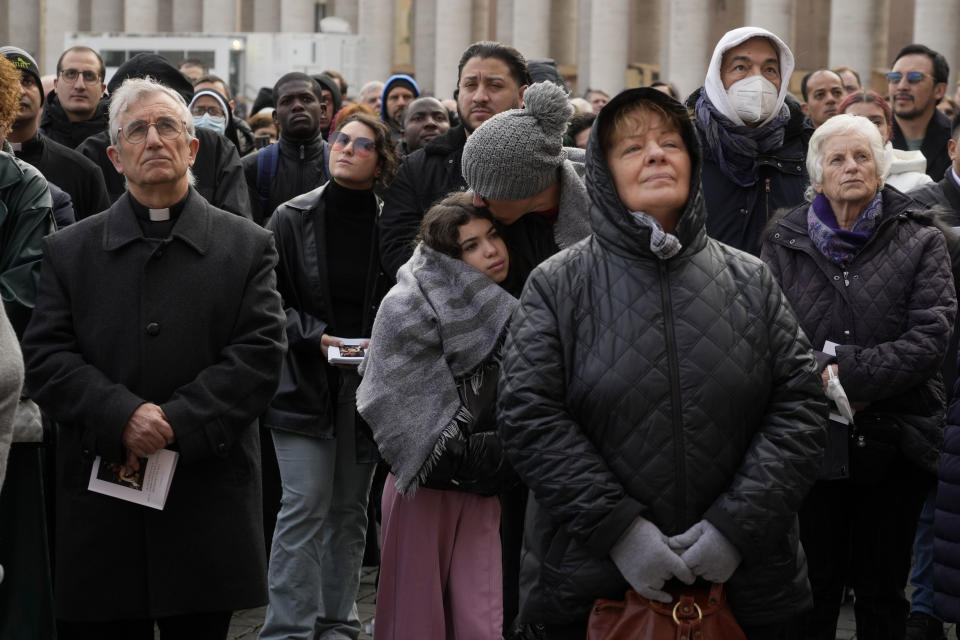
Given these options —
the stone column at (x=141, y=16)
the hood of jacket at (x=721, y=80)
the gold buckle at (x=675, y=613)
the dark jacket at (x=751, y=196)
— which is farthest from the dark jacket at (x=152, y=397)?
the stone column at (x=141, y=16)

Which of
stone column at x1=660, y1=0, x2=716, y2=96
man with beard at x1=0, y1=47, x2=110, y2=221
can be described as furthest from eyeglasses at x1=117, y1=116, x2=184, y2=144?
stone column at x1=660, y1=0, x2=716, y2=96

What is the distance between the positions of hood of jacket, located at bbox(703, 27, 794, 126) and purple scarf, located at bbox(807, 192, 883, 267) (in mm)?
639

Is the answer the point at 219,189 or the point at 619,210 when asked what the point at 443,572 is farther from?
the point at 219,189

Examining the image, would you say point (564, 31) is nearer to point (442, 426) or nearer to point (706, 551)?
point (442, 426)

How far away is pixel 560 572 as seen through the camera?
451 centimetres

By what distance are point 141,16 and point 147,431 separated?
55421mm

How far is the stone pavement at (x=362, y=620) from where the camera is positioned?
747cm

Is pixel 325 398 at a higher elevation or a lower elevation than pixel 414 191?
lower

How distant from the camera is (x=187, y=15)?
201 ft

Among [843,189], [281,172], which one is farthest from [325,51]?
[843,189]

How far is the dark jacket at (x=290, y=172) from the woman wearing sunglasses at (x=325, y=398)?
1832 millimetres

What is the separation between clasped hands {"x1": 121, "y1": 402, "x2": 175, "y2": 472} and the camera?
511 cm

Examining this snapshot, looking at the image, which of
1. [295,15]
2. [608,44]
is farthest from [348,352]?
[295,15]

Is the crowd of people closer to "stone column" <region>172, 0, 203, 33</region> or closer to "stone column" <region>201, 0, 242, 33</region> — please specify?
"stone column" <region>201, 0, 242, 33</region>
